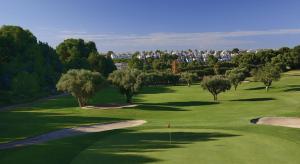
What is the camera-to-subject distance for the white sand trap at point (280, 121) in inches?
1592

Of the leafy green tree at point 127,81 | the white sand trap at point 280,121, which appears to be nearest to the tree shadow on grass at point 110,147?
the white sand trap at point 280,121

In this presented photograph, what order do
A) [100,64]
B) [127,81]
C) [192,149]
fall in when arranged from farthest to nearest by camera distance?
[100,64] < [127,81] < [192,149]

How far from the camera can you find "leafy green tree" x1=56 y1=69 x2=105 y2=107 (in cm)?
5641

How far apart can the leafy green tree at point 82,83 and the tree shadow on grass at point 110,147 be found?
23.5m

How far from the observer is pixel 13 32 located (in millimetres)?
99875

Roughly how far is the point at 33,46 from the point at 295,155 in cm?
8995

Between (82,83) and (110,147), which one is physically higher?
(82,83)

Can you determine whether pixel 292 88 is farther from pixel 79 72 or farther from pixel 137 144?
pixel 137 144

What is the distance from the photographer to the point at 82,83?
5662cm

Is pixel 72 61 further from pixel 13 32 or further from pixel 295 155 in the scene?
pixel 295 155

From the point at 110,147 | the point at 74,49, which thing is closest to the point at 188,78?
the point at 74,49

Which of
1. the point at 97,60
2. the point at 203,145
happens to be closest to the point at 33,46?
the point at 97,60

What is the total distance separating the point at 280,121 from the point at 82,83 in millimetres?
26572

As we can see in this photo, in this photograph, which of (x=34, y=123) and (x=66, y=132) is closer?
(x=66, y=132)
